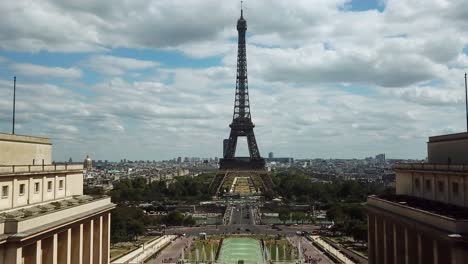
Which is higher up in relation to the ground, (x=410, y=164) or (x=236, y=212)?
(x=410, y=164)

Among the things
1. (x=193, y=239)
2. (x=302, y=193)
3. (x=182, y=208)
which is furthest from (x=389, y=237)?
(x=302, y=193)

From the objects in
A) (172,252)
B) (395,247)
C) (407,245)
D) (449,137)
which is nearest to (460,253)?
(407,245)

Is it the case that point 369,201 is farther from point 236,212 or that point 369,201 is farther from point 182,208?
point 182,208

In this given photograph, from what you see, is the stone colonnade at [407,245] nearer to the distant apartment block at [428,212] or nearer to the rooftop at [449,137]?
the distant apartment block at [428,212]

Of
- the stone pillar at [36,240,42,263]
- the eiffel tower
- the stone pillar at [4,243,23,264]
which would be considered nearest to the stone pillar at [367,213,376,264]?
the stone pillar at [36,240,42,263]

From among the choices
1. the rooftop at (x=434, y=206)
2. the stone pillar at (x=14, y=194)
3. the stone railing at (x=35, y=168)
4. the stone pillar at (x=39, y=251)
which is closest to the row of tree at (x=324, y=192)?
the rooftop at (x=434, y=206)

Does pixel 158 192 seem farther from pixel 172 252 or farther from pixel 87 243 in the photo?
pixel 87 243

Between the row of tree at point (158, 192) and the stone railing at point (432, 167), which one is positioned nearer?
the stone railing at point (432, 167)
